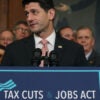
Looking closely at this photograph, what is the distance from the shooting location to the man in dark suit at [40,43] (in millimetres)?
2994

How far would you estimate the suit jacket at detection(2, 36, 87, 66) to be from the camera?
2.99 metres

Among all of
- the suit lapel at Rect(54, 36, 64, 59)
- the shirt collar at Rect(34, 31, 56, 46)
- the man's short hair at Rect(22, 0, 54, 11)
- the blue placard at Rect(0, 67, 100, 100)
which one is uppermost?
the man's short hair at Rect(22, 0, 54, 11)

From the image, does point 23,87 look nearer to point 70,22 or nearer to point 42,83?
point 42,83

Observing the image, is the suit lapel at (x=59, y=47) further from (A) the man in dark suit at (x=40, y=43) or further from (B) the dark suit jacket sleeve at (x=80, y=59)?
(B) the dark suit jacket sleeve at (x=80, y=59)

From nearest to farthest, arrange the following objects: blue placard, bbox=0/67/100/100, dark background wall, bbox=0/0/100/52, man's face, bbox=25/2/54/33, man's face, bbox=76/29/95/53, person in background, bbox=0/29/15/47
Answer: blue placard, bbox=0/67/100/100 → man's face, bbox=25/2/54/33 → man's face, bbox=76/29/95/53 → person in background, bbox=0/29/15/47 → dark background wall, bbox=0/0/100/52

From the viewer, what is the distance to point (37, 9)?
3035 mm

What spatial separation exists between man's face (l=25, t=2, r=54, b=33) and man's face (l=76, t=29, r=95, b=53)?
5.04 feet

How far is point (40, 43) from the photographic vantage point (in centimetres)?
309

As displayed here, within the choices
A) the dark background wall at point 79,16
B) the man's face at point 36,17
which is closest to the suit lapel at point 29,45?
the man's face at point 36,17

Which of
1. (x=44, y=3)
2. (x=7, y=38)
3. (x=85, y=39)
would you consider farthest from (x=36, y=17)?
(x=7, y=38)

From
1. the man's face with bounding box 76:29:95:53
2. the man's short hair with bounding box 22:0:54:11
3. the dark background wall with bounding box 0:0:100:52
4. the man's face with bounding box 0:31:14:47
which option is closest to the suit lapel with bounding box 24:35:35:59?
the man's short hair with bounding box 22:0:54:11

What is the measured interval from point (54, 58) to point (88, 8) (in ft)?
13.6

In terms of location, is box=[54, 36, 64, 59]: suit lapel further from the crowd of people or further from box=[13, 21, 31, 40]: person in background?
box=[13, 21, 31, 40]: person in background

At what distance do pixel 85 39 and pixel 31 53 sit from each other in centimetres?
168
